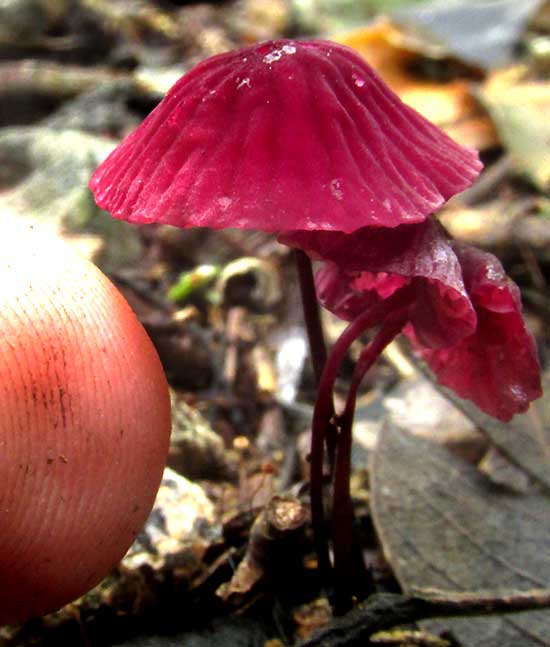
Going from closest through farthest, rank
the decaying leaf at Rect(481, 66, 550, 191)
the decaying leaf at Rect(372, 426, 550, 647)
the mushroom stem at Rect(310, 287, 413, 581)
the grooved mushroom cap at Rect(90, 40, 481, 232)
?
the grooved mushroom cap at Rect(90, 40, 481, 232), the mushroom stem at Rect(310, 287, 413, 581), the decaying leaf at Rect(372, 426, 550, 647), the decaying leaf at Rect(481, 66, 550, 191)

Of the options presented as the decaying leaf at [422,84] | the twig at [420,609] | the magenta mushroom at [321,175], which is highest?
the magenta mushroom at [321,175]

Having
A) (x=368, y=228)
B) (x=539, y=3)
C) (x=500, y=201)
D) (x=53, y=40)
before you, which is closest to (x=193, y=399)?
(x=368, y=228)

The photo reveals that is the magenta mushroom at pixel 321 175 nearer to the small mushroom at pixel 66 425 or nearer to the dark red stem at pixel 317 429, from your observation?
the dark red stem at pixel 317 429

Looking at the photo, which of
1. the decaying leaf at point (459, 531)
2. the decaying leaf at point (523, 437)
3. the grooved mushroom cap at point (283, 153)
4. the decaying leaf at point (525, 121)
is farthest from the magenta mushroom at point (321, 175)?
the decaying leaf at point (525, 121)

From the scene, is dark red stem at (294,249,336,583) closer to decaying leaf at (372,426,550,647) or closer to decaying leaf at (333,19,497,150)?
decaying leaf at (372,426,550,647)

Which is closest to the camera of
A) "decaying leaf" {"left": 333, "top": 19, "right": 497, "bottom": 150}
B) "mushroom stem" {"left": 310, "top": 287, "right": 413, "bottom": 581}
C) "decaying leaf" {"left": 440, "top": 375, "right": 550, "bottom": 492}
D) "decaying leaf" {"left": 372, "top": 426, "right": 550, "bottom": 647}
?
"mushroom stem" {"left": 310, "top": 287, "right": 413, "bottom": 581}

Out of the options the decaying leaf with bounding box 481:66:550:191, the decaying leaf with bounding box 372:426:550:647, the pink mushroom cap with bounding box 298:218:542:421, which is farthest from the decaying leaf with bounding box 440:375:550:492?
the decaying leaf with bounding box 481:66:550:191
